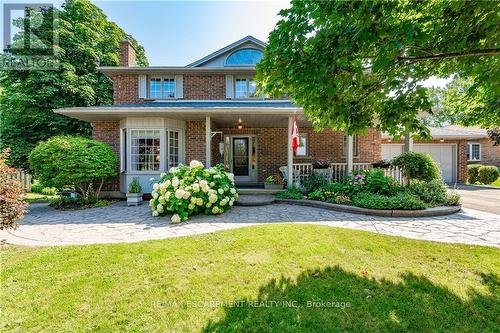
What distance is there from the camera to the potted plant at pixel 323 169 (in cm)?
916

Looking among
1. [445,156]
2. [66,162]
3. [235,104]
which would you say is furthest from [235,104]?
[445,156]

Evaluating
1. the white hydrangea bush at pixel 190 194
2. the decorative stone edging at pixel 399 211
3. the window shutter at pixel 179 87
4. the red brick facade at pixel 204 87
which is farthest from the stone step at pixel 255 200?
the window shutter at pixel 179 87

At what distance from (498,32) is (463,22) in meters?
0.36

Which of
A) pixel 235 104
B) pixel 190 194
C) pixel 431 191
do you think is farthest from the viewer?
pixel 235 104

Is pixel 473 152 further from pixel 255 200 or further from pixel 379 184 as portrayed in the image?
pixel 255 200

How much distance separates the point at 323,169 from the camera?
953cm

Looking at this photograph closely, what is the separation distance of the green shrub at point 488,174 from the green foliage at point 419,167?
10.8 metres

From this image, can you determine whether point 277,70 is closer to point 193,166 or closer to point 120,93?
point 193,166

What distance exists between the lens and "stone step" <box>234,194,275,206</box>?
25.4ft

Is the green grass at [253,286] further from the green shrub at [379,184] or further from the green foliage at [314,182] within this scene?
the green foliage at [314,182]

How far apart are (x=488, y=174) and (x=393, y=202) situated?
45.8 ft

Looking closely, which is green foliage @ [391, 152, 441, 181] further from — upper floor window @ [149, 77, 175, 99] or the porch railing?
upper floor window @ [149, 77, 175, 99]

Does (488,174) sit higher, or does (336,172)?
Answer: (336,172)

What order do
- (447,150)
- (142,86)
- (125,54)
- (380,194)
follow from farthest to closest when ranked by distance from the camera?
(447,150) < (125,54) < (142,86) < (380,194)
